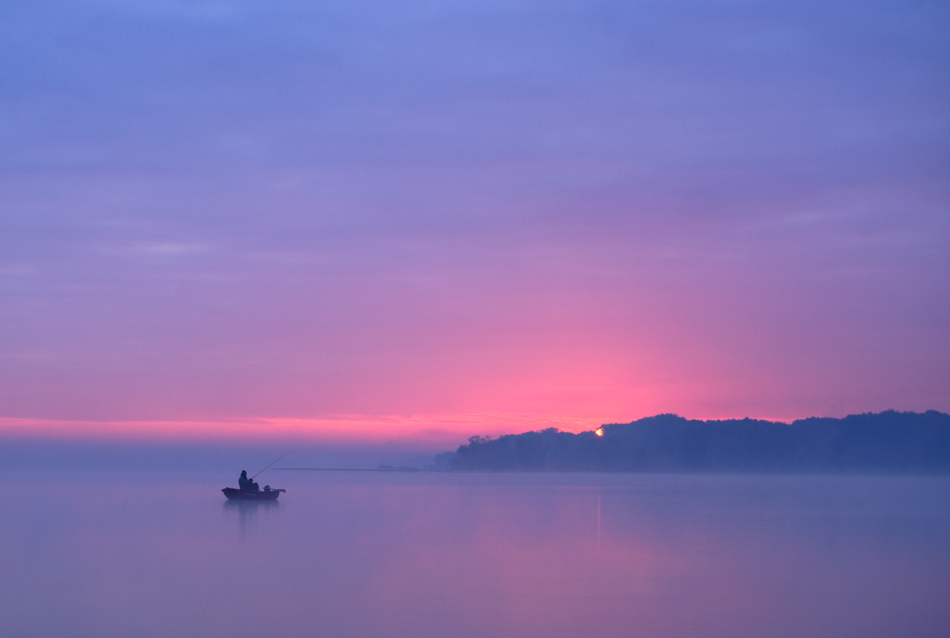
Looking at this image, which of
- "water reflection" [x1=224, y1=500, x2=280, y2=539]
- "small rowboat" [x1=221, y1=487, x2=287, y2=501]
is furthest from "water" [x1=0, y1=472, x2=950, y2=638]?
"small rowboat" [x1=221, y1=487, x2=287, y2=501]

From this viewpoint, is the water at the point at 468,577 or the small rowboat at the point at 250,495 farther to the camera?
the small rowboat at the point at 250,495

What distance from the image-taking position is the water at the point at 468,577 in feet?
36.6

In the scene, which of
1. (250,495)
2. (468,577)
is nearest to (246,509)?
(250,495)

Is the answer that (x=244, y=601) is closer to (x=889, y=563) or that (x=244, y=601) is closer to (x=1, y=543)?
(x=1, y=543)

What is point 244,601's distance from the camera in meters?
12.4

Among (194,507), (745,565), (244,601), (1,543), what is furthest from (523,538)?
(194,507)

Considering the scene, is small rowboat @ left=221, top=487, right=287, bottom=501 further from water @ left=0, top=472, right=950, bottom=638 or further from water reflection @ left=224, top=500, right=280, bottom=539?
water @ left=0, top=472, right=950, bottom=638

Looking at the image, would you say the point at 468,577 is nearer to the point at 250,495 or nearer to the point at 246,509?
the point at 246,509

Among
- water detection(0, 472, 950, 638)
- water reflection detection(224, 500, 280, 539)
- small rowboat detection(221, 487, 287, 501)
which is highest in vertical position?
small rowboat detection(221, 487, 287, 501)

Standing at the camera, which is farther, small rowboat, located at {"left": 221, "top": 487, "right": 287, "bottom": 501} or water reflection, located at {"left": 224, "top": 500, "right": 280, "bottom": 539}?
small rowboat, located at {"left": 221, "top": 487, "right": 287, "bottom": 501}

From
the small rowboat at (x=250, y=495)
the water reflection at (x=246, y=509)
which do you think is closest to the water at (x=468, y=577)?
the water reflection at (x=246, y=509)

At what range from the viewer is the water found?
36.6ft

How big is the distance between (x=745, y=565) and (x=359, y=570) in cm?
722

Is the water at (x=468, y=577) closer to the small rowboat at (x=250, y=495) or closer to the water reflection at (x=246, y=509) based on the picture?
the water reflection at (x=246, y=509)
